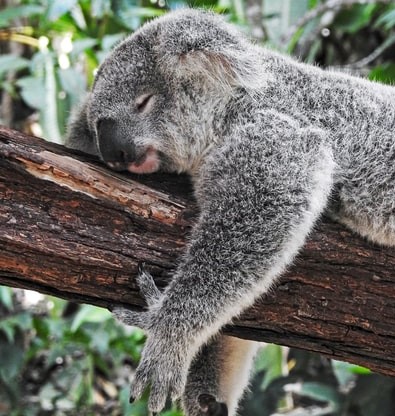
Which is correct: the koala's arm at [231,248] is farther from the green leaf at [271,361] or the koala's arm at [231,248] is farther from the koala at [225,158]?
the green leaf at [271,361]

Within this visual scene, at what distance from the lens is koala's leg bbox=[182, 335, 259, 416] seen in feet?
9.47

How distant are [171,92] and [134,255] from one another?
747 millimetres

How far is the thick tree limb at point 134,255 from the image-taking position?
2215 millimetres

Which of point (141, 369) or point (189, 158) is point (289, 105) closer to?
point (189, 158)

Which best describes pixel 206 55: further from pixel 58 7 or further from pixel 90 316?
pixel 90 316

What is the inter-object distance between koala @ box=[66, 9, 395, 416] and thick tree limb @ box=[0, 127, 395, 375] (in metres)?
0.08

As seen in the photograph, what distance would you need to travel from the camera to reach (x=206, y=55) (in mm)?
2648

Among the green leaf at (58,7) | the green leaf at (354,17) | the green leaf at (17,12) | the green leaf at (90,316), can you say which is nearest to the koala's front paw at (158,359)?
the green leaf at (90,316)

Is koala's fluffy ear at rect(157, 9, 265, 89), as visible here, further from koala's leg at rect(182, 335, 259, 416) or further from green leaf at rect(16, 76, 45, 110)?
green leaf at rect(16, 76, 45, 110)

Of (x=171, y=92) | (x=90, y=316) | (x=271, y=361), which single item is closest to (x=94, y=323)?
(x=90, y=316)

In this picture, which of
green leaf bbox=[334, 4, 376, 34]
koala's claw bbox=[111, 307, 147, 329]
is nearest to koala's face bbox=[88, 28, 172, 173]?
koala's claw bbox=[111, 307, 147, 329]

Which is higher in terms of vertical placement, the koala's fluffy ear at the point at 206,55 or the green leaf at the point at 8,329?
the koala's fluffy ear at the point at 206,55

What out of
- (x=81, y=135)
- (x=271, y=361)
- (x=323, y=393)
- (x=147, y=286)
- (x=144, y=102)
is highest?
(x=144, y=102)

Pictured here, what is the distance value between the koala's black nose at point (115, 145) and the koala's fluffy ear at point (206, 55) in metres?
0.31
